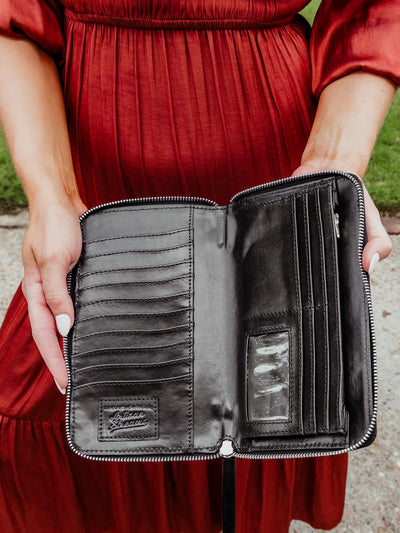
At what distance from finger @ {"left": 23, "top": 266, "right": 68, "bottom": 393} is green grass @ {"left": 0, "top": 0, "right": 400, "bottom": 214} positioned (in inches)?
69.3

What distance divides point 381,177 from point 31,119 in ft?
6.96

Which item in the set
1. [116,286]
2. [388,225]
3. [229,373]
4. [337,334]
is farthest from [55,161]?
[388,225]

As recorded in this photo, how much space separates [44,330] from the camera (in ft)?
3.42

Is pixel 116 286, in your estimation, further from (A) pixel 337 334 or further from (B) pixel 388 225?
(B) pixel 388 225

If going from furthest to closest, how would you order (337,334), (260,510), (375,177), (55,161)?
(375,177)
(260,510)
(55,161)
(337,334)

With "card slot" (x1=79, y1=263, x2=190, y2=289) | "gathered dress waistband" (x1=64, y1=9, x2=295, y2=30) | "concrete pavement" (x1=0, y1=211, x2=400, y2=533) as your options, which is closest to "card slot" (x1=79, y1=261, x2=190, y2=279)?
"card slot" (x1=79, y1=263, x2=190, y2=289)

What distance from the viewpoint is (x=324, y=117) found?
1176 mm

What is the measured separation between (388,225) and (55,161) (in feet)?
6.28

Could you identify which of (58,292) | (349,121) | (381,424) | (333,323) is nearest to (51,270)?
(58,292)

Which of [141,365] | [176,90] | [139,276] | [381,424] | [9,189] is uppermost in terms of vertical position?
[176,90]

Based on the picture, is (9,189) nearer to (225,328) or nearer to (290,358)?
(225,328)

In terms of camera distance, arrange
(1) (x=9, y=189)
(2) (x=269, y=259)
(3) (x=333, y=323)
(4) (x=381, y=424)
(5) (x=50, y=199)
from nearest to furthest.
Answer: (3) (x=333, y=323) → (2) (x=269, y=259) → (5) (x=50, y=199) → (4) (x=381, y=424) → (1) (x=9, y=189)

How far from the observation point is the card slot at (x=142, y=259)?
1.03 metres

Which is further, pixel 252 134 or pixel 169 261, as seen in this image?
pixel 252 134
